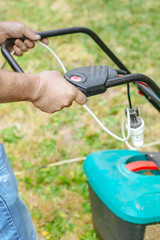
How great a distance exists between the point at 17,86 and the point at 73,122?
4.53 ft

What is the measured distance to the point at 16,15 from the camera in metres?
4.16

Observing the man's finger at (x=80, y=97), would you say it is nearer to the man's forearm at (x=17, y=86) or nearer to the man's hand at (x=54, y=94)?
the man's hand at (x=54, y=94)

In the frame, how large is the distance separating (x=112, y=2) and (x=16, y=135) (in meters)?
2.62

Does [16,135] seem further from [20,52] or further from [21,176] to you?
[20,52]

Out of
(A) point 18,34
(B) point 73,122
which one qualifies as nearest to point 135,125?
(A) point 18,34

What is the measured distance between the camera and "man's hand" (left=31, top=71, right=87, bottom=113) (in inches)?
33.7

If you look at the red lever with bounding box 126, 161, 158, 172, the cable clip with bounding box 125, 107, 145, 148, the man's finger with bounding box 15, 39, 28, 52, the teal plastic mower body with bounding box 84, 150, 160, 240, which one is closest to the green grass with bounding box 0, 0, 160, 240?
the teal plastic mower body with bounding box 84, 150, 160, 240

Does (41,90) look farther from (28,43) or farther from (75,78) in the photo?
(28,43)

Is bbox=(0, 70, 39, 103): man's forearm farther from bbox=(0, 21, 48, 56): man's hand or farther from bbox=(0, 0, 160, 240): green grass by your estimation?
bbox=(0, 0, 160, 240): green grass

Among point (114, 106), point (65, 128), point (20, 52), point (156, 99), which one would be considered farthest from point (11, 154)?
point (156, 99)

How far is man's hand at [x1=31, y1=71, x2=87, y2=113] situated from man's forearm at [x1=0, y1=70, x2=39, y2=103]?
0.01 m

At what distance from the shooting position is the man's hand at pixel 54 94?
86cm

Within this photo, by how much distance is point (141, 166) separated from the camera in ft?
3.68

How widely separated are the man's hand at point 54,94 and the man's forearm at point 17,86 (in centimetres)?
1
